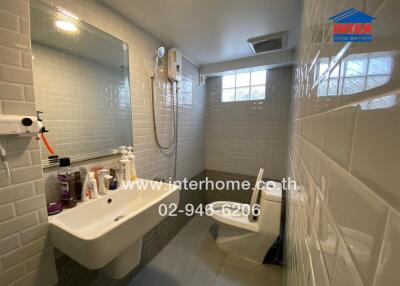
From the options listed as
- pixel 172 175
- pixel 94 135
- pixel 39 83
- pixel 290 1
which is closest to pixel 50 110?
pixel 39 83

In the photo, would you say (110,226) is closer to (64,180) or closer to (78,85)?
(64,180)

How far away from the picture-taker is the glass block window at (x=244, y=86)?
2.29 metres

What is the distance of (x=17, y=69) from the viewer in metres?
0.72

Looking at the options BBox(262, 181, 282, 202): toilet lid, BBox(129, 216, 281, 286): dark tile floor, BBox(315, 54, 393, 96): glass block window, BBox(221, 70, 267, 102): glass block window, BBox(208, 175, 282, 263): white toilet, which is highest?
BBox(221, 70, 267, 102): glass block window

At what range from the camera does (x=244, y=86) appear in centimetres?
238

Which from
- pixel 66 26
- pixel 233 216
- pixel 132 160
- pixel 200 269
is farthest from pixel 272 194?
pixel 66 26

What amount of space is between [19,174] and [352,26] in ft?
3.73

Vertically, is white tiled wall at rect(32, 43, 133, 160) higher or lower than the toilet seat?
higher

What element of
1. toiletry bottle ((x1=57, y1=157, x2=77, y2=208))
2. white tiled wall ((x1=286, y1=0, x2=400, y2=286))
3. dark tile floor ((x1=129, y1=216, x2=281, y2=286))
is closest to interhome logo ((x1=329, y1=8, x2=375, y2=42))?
white tiled wall ((x1=286, y1=0, x2=400, y2=286))

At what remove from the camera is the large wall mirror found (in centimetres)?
95

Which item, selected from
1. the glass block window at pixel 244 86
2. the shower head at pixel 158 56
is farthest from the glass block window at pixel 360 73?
the glass block window at pixel 244 86

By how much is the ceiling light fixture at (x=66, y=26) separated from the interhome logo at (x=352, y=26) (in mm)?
1304

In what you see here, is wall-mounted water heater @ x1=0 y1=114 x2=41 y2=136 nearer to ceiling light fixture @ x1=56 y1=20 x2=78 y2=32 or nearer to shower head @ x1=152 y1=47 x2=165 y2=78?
ceiling light fixture @ x1=56 y1=20 x2=78 y2=32

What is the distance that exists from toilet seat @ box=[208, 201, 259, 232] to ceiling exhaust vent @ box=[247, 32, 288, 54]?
172 centimetres
